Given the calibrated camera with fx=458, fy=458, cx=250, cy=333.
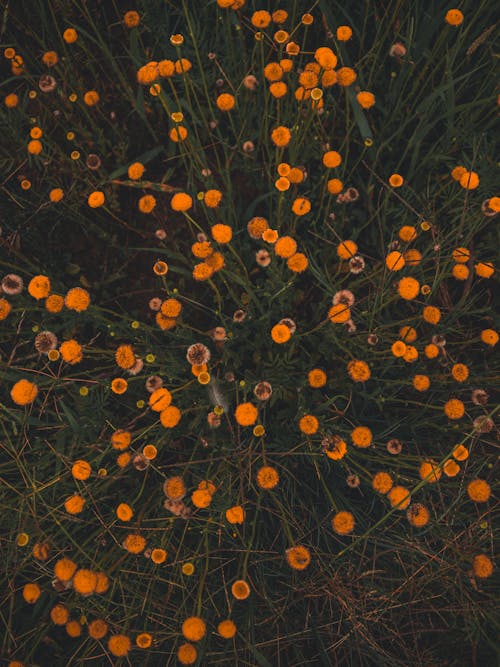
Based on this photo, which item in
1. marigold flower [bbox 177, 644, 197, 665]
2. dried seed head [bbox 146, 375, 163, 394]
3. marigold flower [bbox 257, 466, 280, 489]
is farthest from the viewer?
dried seed head [bbox 146, 375, 163, 394]

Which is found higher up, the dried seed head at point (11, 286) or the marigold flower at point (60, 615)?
the dried seed head at point (11, 286)

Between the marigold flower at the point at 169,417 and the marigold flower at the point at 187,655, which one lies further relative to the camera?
the marigold flower at the point at 169,417

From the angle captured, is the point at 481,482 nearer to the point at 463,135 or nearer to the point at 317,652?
the point at 317,652

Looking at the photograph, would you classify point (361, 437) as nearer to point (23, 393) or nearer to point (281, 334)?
point (281, 334)

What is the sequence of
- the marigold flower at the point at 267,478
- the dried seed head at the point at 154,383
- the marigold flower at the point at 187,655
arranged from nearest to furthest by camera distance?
the marigold flower at the point at 187,655 → the marigold flower at the point at 267,478 → the dried seed head at the point at 154,383

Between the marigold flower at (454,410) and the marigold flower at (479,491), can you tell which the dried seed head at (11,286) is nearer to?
the marigold flower at (454,410)

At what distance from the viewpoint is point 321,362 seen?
1.85m

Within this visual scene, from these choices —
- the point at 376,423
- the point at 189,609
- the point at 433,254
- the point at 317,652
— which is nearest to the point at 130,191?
the point at 433,254

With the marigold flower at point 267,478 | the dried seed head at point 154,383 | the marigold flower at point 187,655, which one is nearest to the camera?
the marigold flower at point 187,655

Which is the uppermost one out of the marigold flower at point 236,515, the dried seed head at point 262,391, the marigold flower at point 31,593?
the dried seed head at point 262,391

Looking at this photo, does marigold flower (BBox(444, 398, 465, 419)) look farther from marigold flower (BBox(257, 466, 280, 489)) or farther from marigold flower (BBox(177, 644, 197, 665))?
marigold flower (BBox(177, 644, 197, 665))

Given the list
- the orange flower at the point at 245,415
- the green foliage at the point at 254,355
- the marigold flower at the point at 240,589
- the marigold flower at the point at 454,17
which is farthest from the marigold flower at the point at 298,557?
the marigold flower at the point at 454,17

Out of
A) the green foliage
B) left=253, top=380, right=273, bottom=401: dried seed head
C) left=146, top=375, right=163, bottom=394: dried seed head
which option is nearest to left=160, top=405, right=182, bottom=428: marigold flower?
the green foliage

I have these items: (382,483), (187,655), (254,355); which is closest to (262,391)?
(254,355)
